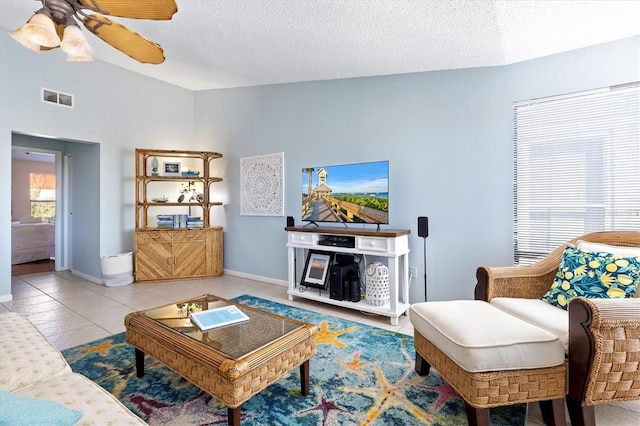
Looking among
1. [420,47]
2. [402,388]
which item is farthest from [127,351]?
[420,47]

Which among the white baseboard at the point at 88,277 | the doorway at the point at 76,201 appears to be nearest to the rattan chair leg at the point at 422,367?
the white baseboard at the point at 88,277

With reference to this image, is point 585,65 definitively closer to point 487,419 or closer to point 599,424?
point 599,424

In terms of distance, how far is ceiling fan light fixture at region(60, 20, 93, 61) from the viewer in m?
1.85

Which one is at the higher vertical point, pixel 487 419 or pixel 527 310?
pixel 527 310

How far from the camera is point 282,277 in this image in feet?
13.8

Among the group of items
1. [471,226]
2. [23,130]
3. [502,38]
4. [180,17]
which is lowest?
[471,226]

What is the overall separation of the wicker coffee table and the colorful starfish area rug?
5.2 inches

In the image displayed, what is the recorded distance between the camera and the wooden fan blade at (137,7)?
1688 millimetres

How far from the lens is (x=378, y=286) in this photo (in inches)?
116

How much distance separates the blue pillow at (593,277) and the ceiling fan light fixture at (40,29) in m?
Result: 3.44

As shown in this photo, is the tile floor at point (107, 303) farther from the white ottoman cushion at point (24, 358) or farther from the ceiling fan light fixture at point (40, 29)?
the ceiling fan light fixture at point (40, 29)

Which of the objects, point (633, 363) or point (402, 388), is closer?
point (633, 363)

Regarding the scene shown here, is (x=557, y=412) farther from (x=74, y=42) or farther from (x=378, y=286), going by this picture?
(x=74, y=42)

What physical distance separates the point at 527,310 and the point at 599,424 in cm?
59
